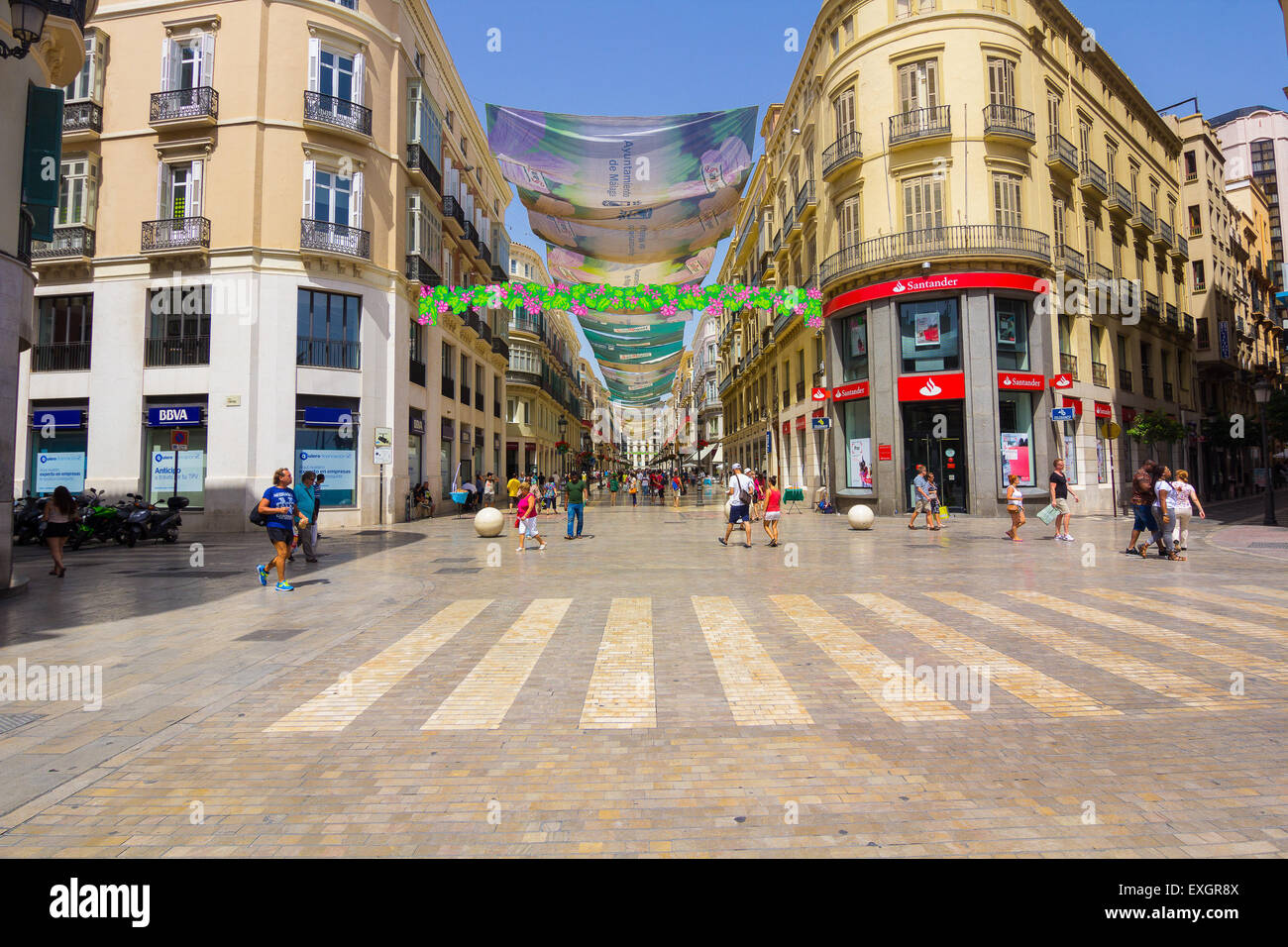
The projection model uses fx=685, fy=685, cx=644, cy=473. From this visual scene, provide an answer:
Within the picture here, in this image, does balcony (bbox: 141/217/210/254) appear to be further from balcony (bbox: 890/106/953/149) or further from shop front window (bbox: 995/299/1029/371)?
shop front window (bbox: 995/299/1029/371)

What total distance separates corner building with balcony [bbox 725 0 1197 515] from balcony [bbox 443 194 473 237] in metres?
15.4

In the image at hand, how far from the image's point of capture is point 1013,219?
81.9 ft

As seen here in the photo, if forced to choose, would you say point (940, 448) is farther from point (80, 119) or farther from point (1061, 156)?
point (80, 119)

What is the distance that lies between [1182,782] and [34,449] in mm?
29910

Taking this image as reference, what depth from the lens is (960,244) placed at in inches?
953

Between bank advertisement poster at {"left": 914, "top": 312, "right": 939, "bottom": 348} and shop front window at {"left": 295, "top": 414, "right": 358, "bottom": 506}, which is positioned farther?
bank advertisement poster at {"left": 914, "top": 312, "right": 939, "bottom": 348}

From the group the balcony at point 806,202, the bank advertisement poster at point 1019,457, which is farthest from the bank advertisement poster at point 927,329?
the balcony at point 806,202

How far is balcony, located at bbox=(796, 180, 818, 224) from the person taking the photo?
30.5 meters

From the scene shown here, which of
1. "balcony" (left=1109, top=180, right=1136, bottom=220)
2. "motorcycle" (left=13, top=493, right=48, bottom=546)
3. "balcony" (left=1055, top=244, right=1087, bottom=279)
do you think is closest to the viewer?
"motorcycle" (left=13, top=493, right=48, bottom=546)

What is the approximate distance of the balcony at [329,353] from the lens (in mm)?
22250

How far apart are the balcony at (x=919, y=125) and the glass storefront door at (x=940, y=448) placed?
Answer: 9.56 metres

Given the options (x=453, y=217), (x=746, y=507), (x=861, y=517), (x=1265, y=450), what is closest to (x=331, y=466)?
(x=453, y=217)

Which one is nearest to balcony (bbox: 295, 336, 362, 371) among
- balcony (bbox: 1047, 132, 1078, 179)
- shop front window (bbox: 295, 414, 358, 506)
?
shop front window (bbox: 295, 414, 358, 506)

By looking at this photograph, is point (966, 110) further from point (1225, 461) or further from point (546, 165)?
point (1225, 461)
